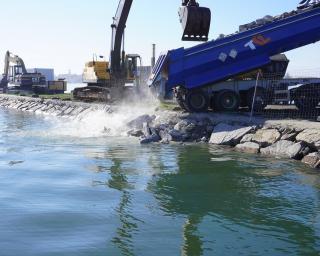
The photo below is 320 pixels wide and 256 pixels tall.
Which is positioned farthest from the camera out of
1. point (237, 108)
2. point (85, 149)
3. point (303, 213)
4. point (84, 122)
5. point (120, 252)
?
point (84, 122)

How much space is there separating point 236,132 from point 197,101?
3504 millimetres

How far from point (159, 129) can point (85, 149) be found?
3286mm

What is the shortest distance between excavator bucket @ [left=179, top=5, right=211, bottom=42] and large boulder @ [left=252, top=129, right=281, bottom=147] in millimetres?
4386

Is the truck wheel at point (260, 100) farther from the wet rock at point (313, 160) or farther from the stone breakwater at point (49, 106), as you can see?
the stone breakwater at point (49, 106)

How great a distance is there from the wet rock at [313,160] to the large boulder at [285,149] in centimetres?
39

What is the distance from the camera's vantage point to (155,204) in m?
9.02

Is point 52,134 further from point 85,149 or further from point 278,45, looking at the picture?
point 278,45

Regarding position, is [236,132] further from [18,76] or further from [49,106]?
[18,76]

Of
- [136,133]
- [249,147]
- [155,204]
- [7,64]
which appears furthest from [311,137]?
[7,64]

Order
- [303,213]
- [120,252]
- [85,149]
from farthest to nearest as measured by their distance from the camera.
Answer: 1. [85,149]
2. [303,213]
3. [120,252]

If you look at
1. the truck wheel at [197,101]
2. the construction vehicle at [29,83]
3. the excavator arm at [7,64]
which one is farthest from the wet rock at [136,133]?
the excavator arm at [7,64]

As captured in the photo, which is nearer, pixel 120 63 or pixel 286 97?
pixel 286 97

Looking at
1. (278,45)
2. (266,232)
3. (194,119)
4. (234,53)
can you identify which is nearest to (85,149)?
(194,119)

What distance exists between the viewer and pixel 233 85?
19.3 meters
